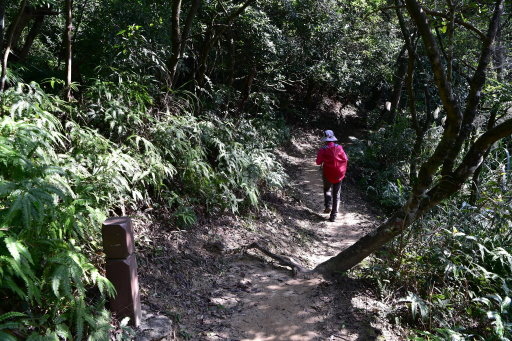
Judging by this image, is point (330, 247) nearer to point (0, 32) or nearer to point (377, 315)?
point (377, 315)

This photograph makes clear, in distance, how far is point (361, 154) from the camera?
11461 millimetres

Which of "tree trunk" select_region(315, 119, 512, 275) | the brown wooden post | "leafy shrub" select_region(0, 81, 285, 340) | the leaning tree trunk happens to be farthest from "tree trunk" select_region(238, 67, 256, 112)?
the brown wooden post

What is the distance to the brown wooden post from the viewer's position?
118 inches

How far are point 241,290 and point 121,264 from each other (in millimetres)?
1764

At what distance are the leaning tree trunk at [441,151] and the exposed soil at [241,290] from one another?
2.05ft

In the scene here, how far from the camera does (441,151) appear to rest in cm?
405

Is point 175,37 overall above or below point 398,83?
above

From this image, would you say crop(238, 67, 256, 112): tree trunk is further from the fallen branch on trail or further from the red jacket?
the fallen branch on trail

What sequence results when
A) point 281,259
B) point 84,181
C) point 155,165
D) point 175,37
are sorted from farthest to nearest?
point 175,37
point 281,259
point 155,165
point 84,181

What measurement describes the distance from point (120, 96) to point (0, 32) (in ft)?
5.21

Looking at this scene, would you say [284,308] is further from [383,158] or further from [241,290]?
[383,158]

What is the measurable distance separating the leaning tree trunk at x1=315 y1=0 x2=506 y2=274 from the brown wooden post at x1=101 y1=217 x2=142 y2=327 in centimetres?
262

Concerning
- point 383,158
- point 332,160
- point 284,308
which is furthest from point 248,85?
point 284,308

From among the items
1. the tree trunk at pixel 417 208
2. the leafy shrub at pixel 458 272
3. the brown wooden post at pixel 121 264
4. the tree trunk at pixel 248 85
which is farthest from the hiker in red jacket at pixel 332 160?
the brown wooden post at pixel 121 264
